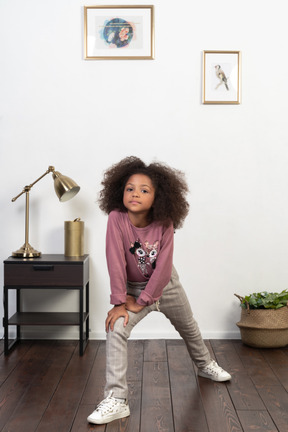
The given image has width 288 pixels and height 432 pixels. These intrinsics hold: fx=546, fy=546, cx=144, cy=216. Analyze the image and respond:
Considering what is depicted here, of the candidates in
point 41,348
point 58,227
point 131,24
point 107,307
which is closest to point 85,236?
point 58,227

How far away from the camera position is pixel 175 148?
3230mm

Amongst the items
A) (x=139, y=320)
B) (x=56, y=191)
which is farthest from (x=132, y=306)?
(x=56, y=191)

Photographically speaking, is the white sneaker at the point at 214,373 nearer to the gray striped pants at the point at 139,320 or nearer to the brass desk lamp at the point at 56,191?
the gray striped pants at the point at 139,320

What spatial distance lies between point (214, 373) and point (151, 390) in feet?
1.01

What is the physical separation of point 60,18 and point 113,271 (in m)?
1.74

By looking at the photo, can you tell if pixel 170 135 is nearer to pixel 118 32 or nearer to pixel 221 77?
pixel 221 77

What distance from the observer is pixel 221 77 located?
126 inches

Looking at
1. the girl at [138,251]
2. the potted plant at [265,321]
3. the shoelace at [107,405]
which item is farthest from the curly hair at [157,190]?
the potted plant at [265,321]

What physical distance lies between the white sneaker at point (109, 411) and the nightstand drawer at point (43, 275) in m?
0.95

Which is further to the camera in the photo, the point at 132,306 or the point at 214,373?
the point at 214,373

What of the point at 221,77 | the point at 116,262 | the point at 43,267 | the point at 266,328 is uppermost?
the point at 221,77

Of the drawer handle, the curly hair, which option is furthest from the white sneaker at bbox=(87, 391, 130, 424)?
the drawer handle

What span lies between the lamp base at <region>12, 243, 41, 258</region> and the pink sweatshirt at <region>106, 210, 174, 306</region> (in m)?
0.91

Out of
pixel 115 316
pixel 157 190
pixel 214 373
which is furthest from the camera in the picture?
pixel 214 373
